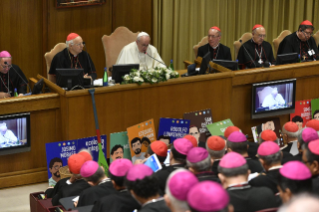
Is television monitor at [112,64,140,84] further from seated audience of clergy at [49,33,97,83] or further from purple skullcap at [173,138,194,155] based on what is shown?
purple skullcap at [173,138,194,155]

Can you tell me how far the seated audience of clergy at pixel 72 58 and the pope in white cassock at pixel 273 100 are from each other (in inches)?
96.1

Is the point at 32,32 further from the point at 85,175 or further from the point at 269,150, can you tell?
the point at 269,150

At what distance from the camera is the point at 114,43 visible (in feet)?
26.5

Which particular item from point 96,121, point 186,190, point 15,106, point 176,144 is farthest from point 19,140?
point 186,190

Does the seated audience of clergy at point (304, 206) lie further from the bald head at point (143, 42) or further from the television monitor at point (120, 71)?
the bald head at point (143, 42)

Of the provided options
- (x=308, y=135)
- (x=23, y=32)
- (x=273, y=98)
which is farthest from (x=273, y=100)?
(x=23, y=32)

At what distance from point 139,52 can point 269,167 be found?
13.4 feet

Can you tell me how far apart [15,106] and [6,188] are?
0.96 meters

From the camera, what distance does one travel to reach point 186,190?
2.59 m

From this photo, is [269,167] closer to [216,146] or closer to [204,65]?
[216,146]

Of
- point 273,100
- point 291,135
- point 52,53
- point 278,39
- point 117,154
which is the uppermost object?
point 278,39

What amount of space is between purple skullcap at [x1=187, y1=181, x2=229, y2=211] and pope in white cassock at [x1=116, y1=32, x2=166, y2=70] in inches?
196

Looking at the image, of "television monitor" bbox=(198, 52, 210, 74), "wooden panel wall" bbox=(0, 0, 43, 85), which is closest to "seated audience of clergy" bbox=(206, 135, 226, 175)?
"television monitor" bbox=(198, 52, 210, 74)

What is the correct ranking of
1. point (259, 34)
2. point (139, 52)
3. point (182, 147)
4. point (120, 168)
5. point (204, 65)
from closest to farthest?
point (120, 168)
point (182, 147)
point (204, 65)
point (139, 52)
point (259, 34)
